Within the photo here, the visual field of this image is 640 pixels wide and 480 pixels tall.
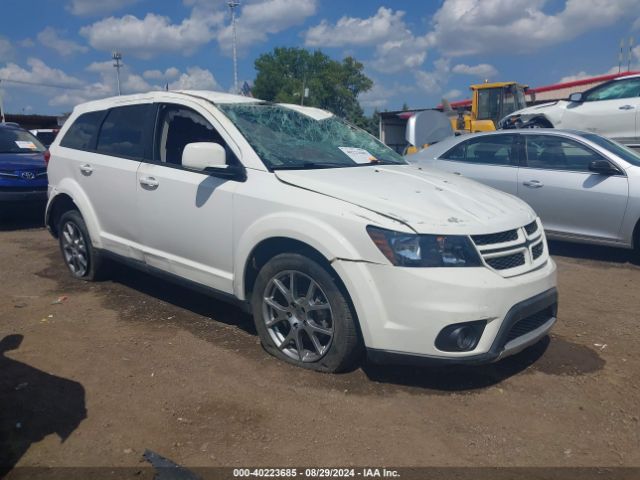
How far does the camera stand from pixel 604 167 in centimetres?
618

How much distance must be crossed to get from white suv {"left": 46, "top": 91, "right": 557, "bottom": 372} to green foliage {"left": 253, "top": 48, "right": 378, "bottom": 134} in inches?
2955

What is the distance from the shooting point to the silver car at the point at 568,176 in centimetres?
611

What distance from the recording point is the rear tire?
525cm

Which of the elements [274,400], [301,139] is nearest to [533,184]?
[301,139]

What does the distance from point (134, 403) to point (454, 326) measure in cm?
186

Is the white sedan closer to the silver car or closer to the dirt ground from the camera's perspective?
the silver car

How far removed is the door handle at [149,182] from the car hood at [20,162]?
5.25 metres

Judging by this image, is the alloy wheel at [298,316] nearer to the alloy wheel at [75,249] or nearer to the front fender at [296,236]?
the front fender at [296,236]

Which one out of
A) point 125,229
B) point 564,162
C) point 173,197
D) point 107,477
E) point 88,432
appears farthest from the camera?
point 564,162

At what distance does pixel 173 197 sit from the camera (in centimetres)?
416

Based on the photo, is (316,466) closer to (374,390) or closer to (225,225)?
(374,390)

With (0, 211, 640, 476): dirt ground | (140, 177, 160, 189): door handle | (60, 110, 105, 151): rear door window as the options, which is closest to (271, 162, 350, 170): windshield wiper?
(140, 177, 160, 189): door handle

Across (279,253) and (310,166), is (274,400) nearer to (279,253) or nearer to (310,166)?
(279,253)

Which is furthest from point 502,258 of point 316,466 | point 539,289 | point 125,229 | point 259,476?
point 125,229
